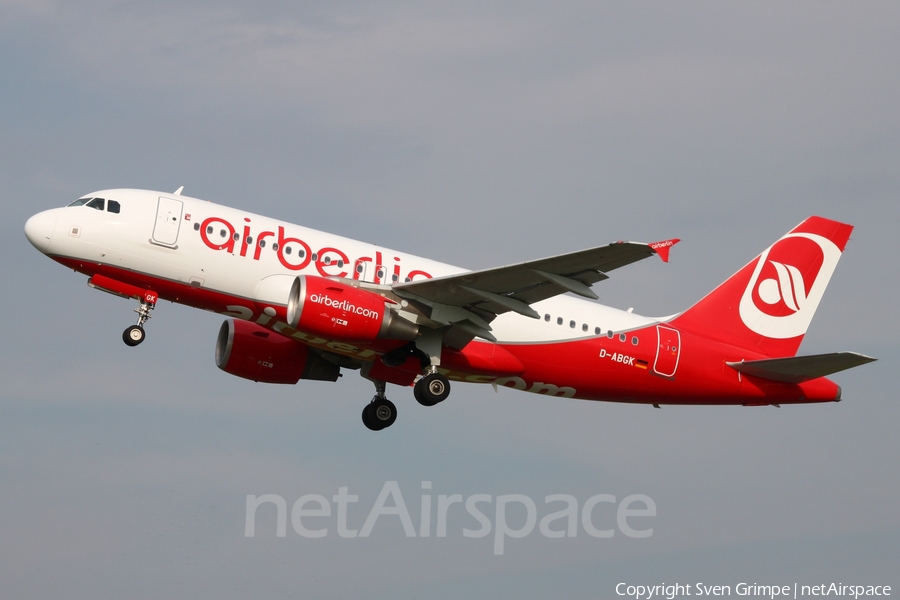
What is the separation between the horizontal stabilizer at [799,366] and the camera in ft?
101

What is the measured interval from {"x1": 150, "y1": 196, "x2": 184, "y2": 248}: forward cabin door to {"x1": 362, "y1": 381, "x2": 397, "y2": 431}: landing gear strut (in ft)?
26.3

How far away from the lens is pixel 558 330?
32.1 metres

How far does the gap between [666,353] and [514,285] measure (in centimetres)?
646

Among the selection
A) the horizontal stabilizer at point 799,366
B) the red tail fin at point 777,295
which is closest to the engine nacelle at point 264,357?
the red tail fin at point 777,295

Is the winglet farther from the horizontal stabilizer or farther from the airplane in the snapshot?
the horizontal stabilizer

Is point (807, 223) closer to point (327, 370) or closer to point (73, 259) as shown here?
point (327, 370)

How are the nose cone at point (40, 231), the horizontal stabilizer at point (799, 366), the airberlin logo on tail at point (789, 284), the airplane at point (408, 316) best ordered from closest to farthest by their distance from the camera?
the airplane at point (408, 316) → the nose cone at point (40, 231) → the horizontal stabilizer at point (799, 366) → the airberlin logo on tail at point (789, 284)

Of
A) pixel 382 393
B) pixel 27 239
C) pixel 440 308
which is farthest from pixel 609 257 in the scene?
pixel 27 239

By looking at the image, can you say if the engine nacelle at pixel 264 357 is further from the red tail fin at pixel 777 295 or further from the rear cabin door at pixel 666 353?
the red tail fin at pixel 777 295

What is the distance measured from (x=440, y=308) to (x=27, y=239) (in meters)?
11.0

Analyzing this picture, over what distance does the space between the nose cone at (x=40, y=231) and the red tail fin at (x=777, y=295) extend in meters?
17.8

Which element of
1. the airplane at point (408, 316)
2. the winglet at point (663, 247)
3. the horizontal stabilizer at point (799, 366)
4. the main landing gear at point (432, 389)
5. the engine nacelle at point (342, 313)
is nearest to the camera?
the winglet at point (663, 247)

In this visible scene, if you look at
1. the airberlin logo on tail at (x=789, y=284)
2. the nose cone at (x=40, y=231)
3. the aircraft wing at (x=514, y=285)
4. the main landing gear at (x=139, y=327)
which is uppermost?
the airberlin logo on tail at (x=789, y=284)

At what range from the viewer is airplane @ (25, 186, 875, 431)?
29047 mm
